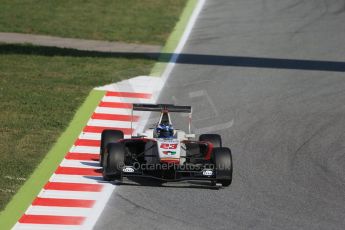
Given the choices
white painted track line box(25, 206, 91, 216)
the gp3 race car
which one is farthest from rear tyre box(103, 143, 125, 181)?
white painted track line box(25, 206, 91, 216)

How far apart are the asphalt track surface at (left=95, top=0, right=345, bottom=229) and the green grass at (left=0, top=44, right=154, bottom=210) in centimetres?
194

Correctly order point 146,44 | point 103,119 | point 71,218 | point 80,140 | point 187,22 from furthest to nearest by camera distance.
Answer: point 187,22, point 146,44, point 103,119, point 80,140, point 71,218

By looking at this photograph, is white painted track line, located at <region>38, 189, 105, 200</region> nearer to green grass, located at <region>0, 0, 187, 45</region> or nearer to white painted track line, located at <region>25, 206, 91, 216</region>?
white painted track line, located at <region>25, 206, 91, 216</region>

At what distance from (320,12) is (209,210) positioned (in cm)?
2102

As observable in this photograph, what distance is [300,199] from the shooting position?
17.8 metres

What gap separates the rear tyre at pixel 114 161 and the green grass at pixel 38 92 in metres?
1.74

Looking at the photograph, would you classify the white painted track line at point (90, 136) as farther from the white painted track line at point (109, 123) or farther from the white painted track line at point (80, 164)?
the white painted track line at point (80, 164)

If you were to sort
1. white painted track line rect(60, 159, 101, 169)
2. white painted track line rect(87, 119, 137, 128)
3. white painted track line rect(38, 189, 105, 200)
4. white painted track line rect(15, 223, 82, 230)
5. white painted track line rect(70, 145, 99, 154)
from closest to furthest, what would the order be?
white painted track line rect(15, 223, 82, 230) < white painted track line rect(38, 189, 105, 200) < white painted track line rect(60, 159, 101, 169) < white painted track line rect(70, 145, 99, 154) < white painted track line rect(87, 119, 137, 128)

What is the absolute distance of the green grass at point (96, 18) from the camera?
1277 inches

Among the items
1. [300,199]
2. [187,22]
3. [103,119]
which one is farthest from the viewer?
[187,22]

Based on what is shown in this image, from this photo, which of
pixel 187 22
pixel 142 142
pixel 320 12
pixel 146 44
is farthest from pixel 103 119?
pixel 320 12

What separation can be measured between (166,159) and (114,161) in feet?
3.11

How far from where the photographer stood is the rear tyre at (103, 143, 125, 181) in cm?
1748

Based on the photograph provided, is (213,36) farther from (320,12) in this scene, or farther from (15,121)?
(15,121)
